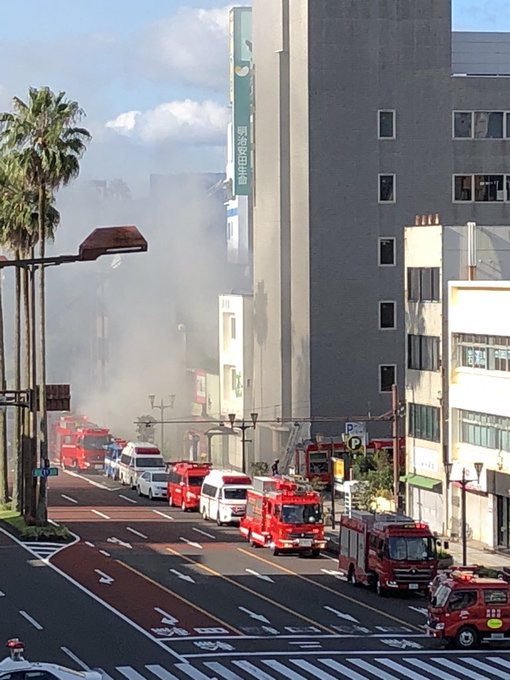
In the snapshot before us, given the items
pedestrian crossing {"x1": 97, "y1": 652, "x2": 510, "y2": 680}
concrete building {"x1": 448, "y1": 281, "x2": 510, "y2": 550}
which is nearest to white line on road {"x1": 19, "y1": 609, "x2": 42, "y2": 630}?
pedestrian crossing {"x1": 97, "y1": 652, "x2": 510, "y2": 680}

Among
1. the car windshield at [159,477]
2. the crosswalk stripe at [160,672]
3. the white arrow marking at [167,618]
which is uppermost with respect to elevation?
the car windshield at [159,477]

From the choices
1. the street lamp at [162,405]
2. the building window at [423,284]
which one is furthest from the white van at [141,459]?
the building window at [423,284]

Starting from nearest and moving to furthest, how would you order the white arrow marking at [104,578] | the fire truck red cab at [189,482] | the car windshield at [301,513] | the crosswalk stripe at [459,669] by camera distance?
1. the crosswalk stripe at [459,669]
2. the white arrow marking at [104,578]
3. the car windshield at [301,513]
4. the fire truck red cab at [189,482]

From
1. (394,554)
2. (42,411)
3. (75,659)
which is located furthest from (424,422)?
(75,659)

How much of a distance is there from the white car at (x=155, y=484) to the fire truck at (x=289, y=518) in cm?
2483

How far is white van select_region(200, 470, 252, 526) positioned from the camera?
74.1m

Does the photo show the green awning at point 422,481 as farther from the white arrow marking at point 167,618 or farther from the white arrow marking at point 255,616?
the white arrow marking at point 167,618

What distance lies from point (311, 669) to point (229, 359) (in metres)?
75.8

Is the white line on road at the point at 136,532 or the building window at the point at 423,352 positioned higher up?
the building window at the point at 423,352

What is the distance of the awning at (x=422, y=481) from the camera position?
69713 millimetres

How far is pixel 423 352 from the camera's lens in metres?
71.2

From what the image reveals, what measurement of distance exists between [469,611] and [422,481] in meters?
29.7

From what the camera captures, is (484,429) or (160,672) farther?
(484,429)

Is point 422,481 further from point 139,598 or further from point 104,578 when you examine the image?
point 139,598
